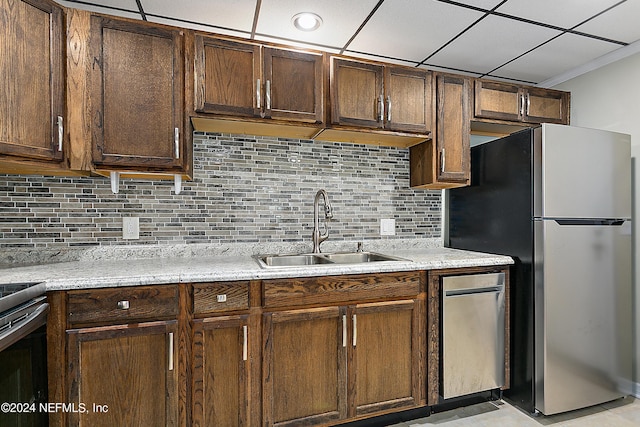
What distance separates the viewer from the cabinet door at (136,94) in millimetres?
1798

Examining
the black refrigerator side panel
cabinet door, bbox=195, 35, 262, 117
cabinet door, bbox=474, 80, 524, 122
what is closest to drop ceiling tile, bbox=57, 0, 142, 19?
cabinet door, bbox=195, 35, 262, 117

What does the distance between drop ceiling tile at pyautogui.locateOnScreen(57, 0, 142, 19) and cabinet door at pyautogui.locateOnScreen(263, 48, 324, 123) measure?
711mm

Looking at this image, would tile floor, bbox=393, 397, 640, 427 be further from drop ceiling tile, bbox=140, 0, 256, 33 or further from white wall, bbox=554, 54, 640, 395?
drop ceiling tile, bbox=140, 0, 256, 33

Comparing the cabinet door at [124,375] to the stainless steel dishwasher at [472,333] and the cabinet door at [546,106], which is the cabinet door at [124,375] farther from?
the cabinet door at [546,106]

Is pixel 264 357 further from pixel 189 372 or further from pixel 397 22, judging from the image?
pixel 397 22

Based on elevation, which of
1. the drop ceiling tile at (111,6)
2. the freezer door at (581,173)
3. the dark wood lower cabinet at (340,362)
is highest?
the drop ceiling tile at (111,6)

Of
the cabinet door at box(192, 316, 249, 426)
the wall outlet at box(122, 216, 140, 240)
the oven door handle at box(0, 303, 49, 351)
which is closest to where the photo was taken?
the oven door handle at box(0, 303, 49, 351)

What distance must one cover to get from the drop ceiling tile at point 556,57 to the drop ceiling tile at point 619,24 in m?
0.08

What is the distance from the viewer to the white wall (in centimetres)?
239

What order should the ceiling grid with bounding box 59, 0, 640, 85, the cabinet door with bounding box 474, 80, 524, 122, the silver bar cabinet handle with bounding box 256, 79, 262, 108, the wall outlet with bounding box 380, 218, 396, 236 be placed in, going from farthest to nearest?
the wall outlet with bounding box 380, 218, 396, 236 → the cabinet door with bounding box 474, 80, 524, 122 → the silver bar cabinet handle with bounding box 256, 79, 262, 108 → the ceiling grid with bounding box 59, 0, 640, 85

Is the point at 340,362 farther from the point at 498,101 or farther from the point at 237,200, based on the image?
the point at 498,101

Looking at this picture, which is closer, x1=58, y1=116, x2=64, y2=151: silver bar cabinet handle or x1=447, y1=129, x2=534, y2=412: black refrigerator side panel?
x1=58, y1=116, x2=64, y2=151: silver bar cabinet handle

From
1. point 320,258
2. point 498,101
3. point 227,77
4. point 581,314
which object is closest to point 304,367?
point 320,258

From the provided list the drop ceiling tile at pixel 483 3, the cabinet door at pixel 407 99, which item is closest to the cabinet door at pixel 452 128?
the cabinet door at pixel 407 99
